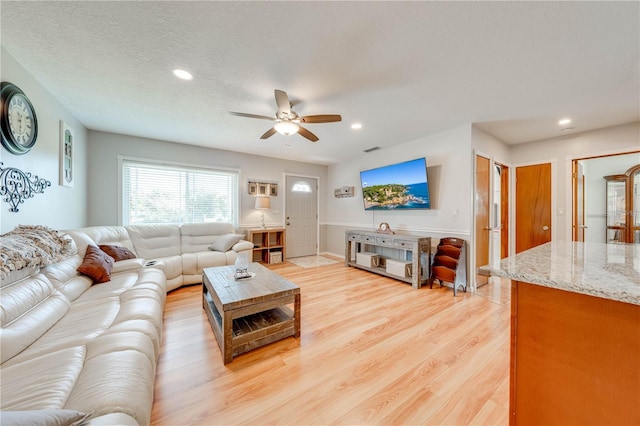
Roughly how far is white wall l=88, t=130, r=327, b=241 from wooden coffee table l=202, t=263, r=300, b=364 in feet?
9.26

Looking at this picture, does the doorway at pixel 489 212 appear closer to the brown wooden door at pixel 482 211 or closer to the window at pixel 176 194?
the brown wooden door at pixel 482 211

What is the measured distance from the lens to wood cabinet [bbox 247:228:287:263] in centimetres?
499

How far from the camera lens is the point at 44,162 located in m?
2.39

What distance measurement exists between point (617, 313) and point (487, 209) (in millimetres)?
3393

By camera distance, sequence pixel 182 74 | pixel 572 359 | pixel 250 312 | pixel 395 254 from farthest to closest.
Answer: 1. pixel 395 254
2. pixel 182 74
3. pixel 250 312
4. pixel 572 359

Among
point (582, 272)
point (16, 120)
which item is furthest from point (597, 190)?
point (16, 120)

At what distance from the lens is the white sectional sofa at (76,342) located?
852 millimetres

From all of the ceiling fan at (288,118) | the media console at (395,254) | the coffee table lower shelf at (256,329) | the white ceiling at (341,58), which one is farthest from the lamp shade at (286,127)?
the media console at (395,254)

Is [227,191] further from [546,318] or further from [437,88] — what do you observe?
[546,318]

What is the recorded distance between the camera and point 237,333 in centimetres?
189

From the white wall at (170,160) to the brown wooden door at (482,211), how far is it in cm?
366

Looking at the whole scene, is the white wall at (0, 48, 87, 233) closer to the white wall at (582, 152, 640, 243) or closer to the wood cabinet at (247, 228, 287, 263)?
the wood cabinet at (247, 228, 287, 263)

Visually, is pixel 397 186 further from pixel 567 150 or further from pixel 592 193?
pixel 592 193

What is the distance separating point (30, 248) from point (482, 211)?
16.3 feet
